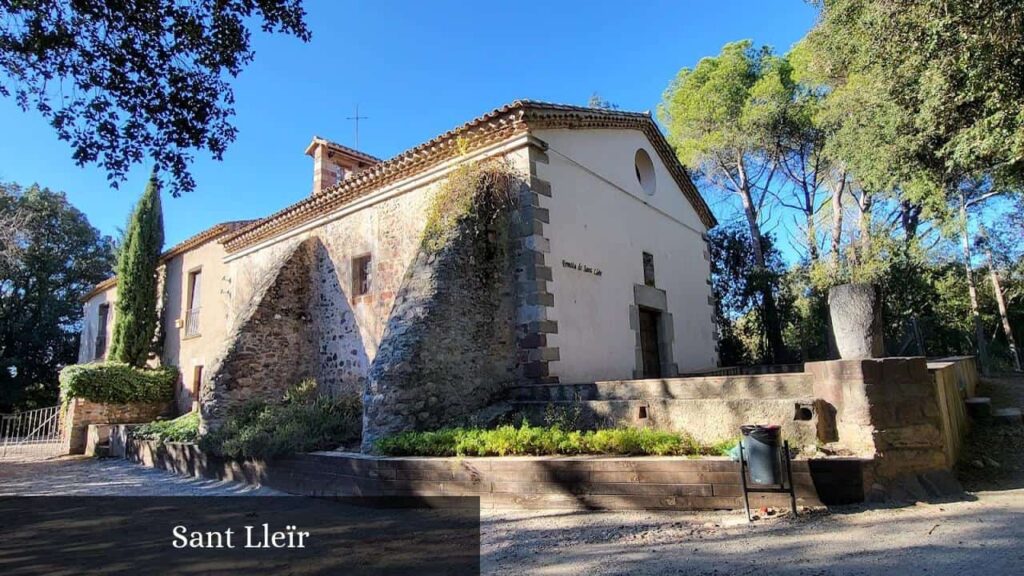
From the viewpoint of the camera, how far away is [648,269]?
431 inches

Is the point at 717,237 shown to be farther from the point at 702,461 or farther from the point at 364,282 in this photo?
the point at 702,461

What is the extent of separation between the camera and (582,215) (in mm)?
9164

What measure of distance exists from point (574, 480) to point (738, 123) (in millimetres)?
15558

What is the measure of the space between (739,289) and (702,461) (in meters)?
13.8

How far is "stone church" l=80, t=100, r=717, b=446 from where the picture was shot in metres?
7.40

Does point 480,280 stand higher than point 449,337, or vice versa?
point 480,280

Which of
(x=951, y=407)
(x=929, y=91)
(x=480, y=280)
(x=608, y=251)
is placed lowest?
(x=951, y=407)

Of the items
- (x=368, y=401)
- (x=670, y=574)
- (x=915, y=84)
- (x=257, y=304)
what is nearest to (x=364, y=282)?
(x=257, y=304)

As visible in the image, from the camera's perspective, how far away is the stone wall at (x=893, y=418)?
4.52m

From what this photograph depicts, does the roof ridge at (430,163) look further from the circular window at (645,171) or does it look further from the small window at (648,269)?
the small window at (648,269)

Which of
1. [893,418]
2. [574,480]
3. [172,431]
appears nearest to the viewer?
[893,418]

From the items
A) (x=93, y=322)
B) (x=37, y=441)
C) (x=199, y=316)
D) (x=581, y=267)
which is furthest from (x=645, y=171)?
(x=93, y=322)

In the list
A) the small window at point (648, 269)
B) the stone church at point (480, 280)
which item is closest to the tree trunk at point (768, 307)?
the stone church at point (480, 280)

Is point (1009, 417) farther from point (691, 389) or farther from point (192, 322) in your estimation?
point (192, 322)
